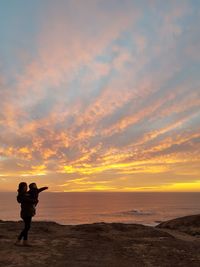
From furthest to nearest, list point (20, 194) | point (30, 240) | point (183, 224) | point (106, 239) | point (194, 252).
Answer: point (183, 224)
point (106, 239)
point (30, 240)
point (194, 252)
point (20, 194)

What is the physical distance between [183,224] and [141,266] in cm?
1461

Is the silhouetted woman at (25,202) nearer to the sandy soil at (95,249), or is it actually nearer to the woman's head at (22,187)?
the woman's head at (22,187)

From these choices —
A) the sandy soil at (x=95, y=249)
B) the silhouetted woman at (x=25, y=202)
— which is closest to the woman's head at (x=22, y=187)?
the silhouetted woman at (x=25, y=202)

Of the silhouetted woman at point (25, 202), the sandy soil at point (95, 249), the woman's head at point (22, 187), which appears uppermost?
the woman's head at point (22, 187)

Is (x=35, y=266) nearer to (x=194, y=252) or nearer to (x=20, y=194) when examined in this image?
(x=20, y=194)

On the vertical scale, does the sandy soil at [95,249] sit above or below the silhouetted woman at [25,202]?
below

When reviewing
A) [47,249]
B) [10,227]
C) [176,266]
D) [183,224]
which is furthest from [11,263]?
[183,224]

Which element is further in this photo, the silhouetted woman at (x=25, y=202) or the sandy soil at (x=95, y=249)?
the silhouetted woman at (x=25, y=202)

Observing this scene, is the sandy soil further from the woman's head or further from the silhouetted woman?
the woman's head

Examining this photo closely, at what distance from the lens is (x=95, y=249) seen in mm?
13586

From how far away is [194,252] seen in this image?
13.6 m

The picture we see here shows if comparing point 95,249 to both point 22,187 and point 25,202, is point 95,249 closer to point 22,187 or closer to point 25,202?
point 25,202

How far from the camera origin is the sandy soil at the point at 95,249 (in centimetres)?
1132

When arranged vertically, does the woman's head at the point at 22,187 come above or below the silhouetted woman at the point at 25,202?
above
